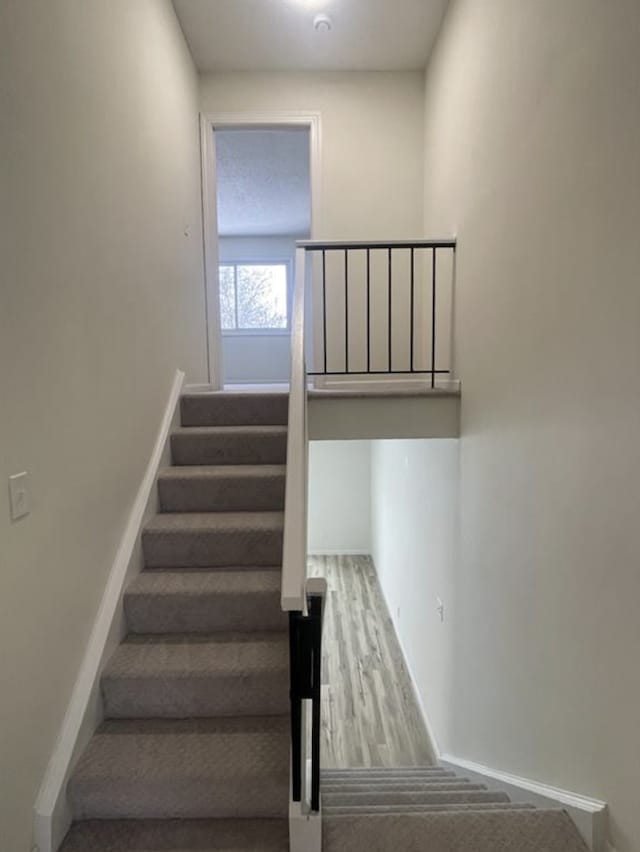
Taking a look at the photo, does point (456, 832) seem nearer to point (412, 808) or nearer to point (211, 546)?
point (412, 808)

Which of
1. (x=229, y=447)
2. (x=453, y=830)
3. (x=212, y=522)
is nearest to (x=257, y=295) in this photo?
(x=229, y=447)

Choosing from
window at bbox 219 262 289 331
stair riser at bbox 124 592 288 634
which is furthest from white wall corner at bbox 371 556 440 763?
window at bbox 219 262 289 331

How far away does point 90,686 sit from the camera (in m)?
1.85

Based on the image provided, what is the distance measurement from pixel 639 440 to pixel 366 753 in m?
3.26

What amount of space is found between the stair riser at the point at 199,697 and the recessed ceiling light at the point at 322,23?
380 cm

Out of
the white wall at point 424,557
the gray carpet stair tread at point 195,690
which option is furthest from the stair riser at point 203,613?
the white wall at point 424,557

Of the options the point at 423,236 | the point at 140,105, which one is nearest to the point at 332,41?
the point at 423,236

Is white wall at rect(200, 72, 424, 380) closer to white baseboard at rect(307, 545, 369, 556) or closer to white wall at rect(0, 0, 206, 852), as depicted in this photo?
white wall at rect(0, 0, 206, 852)

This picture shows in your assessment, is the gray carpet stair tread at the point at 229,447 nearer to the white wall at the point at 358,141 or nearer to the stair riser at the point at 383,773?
the white wall at the point at 358,141

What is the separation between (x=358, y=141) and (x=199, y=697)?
3868 millimetres

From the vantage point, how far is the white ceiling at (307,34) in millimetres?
3188

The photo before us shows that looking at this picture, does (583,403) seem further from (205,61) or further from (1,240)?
(205,61)

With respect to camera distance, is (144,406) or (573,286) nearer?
(573,286)

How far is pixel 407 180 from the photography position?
398cm
